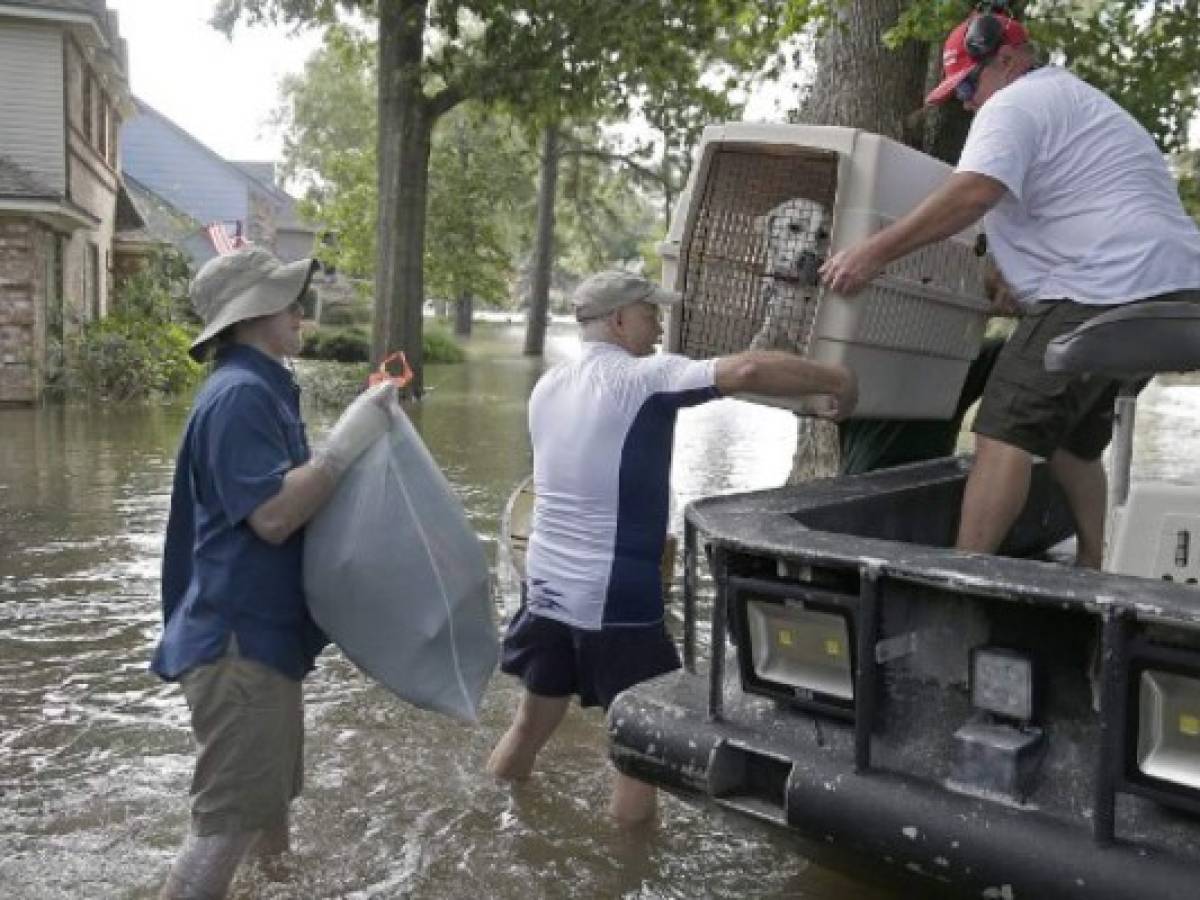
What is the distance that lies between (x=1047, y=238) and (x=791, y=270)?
782mm

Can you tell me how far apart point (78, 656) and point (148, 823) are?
2.12 metres

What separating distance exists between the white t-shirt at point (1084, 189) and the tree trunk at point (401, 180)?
15.7 meters

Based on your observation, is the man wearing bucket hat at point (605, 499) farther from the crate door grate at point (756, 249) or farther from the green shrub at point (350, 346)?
the green shrub at point (350, 346)

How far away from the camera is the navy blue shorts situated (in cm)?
410

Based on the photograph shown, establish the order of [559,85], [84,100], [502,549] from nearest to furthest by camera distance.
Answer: [502,549] < [559,85] < [84,100]

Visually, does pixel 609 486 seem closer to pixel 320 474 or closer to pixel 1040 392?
pixel 320 474

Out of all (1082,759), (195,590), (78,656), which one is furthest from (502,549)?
(1082,759)

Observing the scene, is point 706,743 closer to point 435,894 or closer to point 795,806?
point 795,806

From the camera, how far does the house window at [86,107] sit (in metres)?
21.8

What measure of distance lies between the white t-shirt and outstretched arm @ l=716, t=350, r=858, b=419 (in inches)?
23.2

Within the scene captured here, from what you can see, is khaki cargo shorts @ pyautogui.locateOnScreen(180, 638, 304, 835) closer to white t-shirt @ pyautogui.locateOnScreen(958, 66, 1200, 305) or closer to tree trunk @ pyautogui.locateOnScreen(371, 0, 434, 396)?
white t-shirt @ pyautogui.locateOnScreen(958, 66, 1200, 305)

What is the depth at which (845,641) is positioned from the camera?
2801 mm

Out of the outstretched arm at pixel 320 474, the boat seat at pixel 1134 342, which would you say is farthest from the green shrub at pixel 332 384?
the boat seat at pixel 1134 342

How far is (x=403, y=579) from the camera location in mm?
3523
